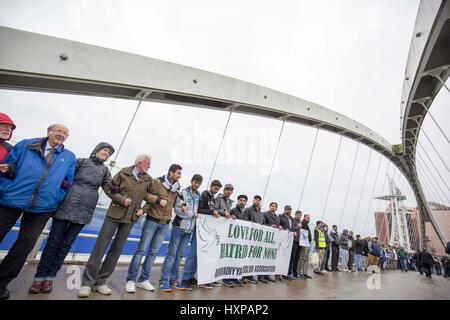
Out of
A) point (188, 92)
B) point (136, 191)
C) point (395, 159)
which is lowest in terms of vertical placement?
point (136, 191)

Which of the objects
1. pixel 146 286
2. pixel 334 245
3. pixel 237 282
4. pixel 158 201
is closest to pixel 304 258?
pixel 237 282

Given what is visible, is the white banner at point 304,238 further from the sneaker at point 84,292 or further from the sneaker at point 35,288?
the sneaker at point 35,288

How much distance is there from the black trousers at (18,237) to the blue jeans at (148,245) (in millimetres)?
985

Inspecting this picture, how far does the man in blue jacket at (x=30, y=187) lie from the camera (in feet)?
5.68

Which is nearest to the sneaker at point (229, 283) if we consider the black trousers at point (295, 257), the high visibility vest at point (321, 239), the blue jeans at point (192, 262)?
the blue jeans at point (192, 262)

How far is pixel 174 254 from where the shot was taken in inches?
107

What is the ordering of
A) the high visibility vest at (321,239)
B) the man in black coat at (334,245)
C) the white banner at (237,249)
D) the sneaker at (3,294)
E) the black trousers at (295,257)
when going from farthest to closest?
the man in black coat at (334,245) < the high visibility vest at (321,239) < the black trousers at (295,257) < the white banner at (237,249) < the sneaker at (3,294)

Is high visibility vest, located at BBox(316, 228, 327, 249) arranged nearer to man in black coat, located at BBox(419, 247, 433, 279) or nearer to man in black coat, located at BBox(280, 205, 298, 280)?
man in black coat, located at BBox(280, 205, 298, 280)

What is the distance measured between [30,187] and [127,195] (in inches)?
32.8

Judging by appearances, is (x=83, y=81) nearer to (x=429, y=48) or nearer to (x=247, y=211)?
(x=247, y=211)

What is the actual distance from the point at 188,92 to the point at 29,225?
12.8 ft

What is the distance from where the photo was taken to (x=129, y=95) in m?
4.48
